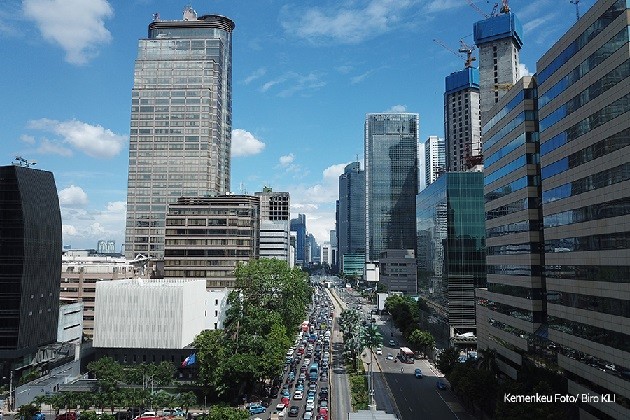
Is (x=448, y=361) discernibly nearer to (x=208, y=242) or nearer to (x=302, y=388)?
(x=302, y=388)

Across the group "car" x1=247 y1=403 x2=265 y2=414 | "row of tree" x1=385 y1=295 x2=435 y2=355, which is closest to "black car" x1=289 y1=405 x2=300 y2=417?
"car" x1=247 y1=403 x2=265 y2=414

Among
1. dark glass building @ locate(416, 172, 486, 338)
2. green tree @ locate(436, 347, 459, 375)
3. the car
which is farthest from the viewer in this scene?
dark glass building @ locate(416, 172, 486, 338)

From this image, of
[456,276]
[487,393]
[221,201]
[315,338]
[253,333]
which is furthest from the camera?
[221,201]

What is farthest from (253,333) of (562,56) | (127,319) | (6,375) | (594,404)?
(562,56)

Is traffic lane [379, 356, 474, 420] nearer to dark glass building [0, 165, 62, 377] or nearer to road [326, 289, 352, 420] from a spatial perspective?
road [326, 289, 352, 420]

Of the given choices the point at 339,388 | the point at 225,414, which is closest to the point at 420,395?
the point at 339,388

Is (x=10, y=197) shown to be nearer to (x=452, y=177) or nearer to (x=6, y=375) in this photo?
(x=6, y=375)

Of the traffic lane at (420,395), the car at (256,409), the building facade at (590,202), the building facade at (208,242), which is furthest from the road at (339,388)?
the building facade at (208,242)
